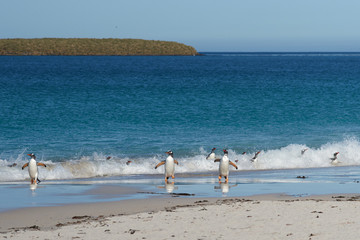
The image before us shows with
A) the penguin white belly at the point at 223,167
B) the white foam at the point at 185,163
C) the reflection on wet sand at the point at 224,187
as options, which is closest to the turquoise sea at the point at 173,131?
the white foam at the point at 185,163

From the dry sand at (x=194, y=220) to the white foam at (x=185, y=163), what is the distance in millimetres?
7200

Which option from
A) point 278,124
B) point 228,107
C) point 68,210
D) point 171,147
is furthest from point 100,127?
point 68,210

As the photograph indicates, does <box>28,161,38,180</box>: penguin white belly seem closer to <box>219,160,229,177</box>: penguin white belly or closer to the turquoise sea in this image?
the turquoise sea

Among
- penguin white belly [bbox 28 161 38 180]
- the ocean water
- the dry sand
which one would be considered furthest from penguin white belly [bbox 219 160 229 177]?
penguin white belly [bbox 28 161 38 180]

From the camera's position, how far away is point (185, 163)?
78.8 feet

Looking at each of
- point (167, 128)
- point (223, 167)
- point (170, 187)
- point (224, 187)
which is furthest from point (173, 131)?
point (224, 187)

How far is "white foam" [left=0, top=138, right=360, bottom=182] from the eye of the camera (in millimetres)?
21797

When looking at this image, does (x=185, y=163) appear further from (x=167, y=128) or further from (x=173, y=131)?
(x=167, y=128)

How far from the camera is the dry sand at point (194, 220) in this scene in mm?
11289

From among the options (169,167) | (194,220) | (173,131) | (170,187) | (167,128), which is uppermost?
(167,128)

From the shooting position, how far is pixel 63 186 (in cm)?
1844

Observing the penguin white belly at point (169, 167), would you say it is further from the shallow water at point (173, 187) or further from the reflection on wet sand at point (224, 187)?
the reflection on wet sand at point (224, 187)

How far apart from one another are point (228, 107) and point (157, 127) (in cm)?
1179

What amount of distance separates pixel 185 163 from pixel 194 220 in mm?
11630
